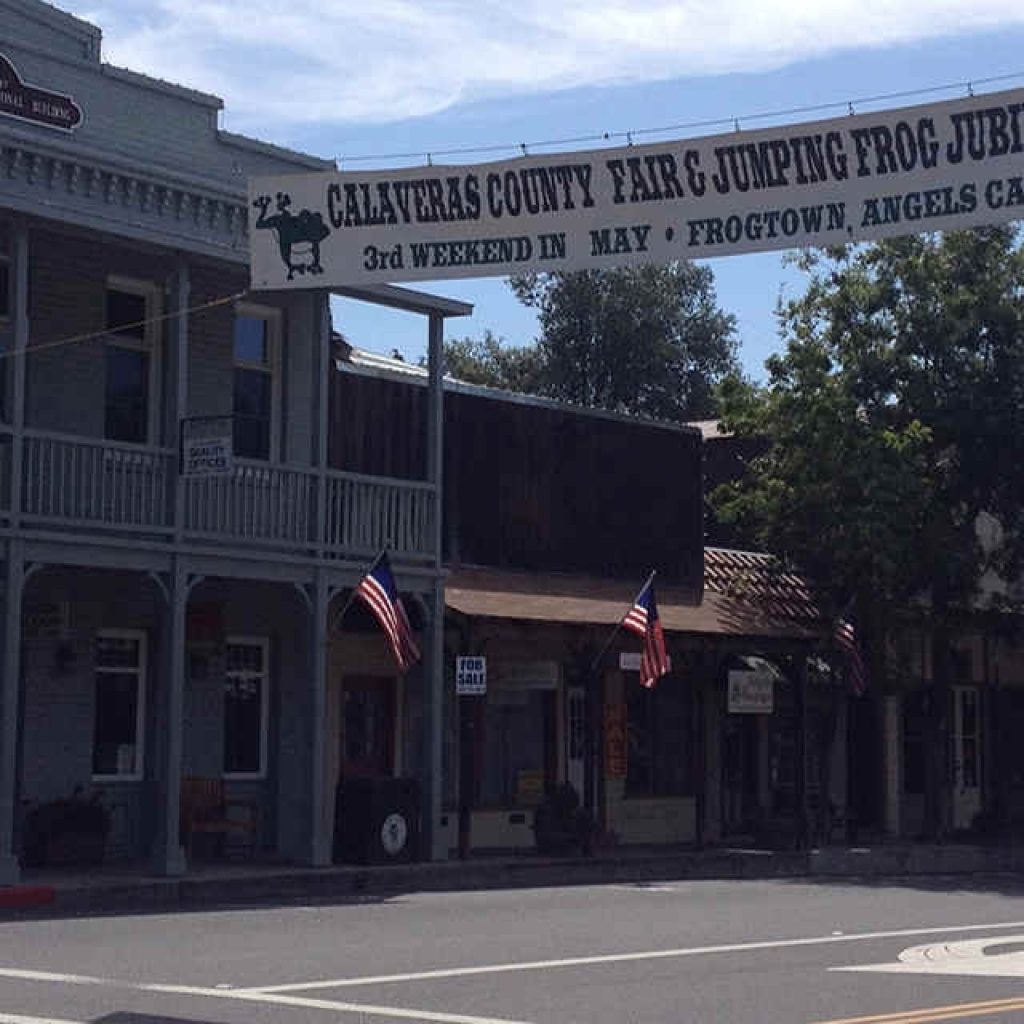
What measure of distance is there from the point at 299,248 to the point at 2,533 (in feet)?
13.6

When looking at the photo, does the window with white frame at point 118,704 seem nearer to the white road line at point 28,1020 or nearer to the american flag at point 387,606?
the american flag at point 387,606

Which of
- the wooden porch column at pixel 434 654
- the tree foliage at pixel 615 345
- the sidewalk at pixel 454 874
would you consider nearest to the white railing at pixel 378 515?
the wooden porch column at pixel 434 654

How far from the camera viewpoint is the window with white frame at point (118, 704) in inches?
945

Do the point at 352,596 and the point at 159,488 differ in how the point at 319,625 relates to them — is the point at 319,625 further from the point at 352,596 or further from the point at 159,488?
the point at 159,488

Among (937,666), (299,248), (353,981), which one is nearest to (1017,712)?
(937,666)

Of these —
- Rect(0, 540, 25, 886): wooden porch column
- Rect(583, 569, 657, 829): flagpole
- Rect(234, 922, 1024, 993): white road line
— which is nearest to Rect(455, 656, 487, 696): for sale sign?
Rect(583, 569, 657, 829): flagpole

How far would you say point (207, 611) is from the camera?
25.0 metres

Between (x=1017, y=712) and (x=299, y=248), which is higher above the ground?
(x=299, y=248)

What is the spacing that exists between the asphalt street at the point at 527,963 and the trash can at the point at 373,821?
2.50 meters

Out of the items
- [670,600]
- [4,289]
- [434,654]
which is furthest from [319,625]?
[670,600]

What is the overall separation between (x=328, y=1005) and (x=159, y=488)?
35.8ft

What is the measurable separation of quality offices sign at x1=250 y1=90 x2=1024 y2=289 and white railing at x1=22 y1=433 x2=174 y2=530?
351 centimetres

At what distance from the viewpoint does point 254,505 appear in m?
23.9

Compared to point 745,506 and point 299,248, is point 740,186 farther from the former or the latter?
point 745,506
